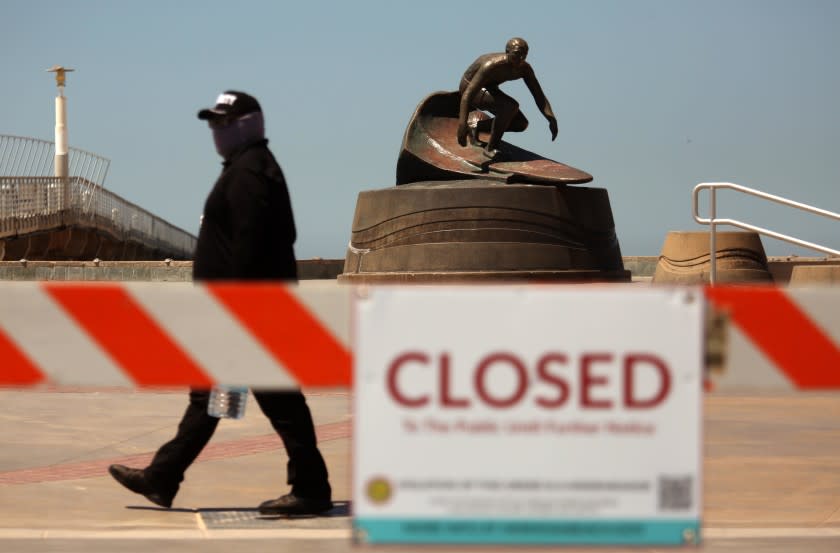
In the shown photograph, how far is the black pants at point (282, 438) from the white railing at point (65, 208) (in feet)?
119

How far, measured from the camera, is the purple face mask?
19.9 ft

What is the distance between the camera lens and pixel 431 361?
3123mm

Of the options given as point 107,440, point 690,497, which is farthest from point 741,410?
point 690,497

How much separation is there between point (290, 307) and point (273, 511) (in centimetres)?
284

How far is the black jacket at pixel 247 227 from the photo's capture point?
18.9 ft

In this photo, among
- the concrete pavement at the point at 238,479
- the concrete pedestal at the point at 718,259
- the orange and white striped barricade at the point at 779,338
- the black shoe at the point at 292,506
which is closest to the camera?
the orange and white striped barricade at the point at 779,338

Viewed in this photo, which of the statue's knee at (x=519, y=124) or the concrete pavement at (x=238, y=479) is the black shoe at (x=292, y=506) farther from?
the statue's knee at (x=519, y=124)

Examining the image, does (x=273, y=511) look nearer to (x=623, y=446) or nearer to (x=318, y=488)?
(x=318, y=488)

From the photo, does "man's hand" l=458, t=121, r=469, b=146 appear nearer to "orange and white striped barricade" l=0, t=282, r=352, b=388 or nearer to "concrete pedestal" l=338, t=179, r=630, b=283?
"concrete pedestal" l=338, t=179, r=630, b=283

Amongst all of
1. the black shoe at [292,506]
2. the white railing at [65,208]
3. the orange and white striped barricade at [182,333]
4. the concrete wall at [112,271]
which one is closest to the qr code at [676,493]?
the orange and white striped barricade at [182,333]

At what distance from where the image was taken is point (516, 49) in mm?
19531

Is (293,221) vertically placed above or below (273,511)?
above

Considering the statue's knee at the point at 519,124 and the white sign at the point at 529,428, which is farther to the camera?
the statue's knee at the point at 519,124

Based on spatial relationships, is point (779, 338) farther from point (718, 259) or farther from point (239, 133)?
point (718, 259)
